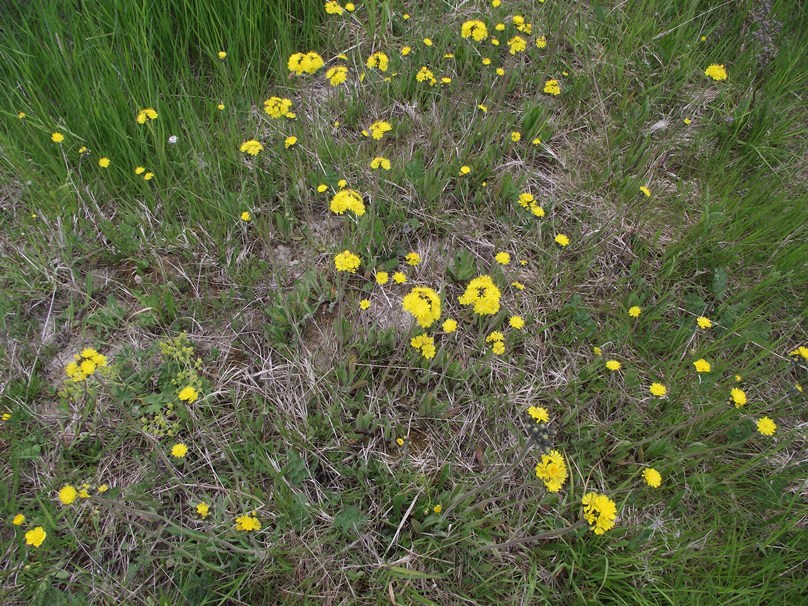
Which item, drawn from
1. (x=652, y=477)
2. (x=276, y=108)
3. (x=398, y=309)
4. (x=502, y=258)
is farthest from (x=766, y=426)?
(x=276, y=108)

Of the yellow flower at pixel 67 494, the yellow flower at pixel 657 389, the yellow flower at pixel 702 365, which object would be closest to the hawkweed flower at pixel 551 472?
the yellow flower at pixel 657 389

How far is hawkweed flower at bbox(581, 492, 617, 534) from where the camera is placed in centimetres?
176

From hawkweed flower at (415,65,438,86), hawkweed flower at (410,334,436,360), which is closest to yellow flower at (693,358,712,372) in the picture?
hawkweed flower at (410,334,436,360)

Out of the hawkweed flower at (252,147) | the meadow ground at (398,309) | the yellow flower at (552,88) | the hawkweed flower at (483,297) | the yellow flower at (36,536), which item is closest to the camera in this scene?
the yellow flower at (36,536)

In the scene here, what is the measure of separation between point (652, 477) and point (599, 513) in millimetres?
380

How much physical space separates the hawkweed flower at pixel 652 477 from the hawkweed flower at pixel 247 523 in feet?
5.15


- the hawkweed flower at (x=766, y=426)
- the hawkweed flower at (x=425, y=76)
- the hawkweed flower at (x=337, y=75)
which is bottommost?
the hawkweed flower at (x=766, y=426)

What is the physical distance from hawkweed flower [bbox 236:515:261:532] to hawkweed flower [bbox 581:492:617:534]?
119 cm

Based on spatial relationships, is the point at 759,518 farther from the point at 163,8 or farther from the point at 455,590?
the point at 163,8

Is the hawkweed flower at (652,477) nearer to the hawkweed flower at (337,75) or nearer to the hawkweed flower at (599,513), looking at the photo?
the hawkweed flower at (599,513)

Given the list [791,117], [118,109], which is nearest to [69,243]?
[118,109]

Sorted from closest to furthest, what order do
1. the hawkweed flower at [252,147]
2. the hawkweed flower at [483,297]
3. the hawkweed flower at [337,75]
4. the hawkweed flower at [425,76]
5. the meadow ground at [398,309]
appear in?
the meadow ground at [398,309], the hawkweed flower at [483,297], the hawkweed flower at [337,75], the hawkweed flower at [252,147], the hawkweed flower at [425,76]

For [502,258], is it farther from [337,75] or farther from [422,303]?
[337,75]

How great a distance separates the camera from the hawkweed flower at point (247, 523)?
1751 mm
